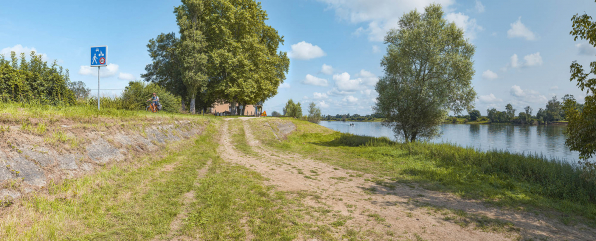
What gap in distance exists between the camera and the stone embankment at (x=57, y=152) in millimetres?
4973

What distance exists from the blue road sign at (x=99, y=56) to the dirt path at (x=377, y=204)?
8.20 metres

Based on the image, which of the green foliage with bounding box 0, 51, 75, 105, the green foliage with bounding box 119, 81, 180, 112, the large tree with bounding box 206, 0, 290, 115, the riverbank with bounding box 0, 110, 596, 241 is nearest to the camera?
the riverbank with bounding box 0, 110, 596, 241

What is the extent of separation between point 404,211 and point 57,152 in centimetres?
849

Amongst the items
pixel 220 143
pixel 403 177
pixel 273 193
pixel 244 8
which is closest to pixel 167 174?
pixel 273 193

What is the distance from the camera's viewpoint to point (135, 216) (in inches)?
201

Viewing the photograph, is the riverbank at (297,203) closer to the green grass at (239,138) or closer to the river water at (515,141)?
the river water at (515,141)

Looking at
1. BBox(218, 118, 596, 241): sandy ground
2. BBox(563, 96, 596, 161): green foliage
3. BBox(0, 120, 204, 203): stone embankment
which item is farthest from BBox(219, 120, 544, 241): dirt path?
BBox(0, 120, 204, 203): stone embankment

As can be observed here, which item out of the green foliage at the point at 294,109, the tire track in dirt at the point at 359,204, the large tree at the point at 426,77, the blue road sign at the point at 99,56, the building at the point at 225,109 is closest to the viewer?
the tire track in dirt at the point at 359,204

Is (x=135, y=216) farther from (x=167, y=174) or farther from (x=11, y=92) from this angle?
(x=11, y=92)

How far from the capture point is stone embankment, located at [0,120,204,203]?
497 centimetres

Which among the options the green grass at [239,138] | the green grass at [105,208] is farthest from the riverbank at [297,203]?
the green grass at [239,138]

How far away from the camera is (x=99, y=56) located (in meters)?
12.2

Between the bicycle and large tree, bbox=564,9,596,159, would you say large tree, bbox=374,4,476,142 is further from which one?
the bicycle

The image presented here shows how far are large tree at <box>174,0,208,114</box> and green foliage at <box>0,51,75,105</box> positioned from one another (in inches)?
678
